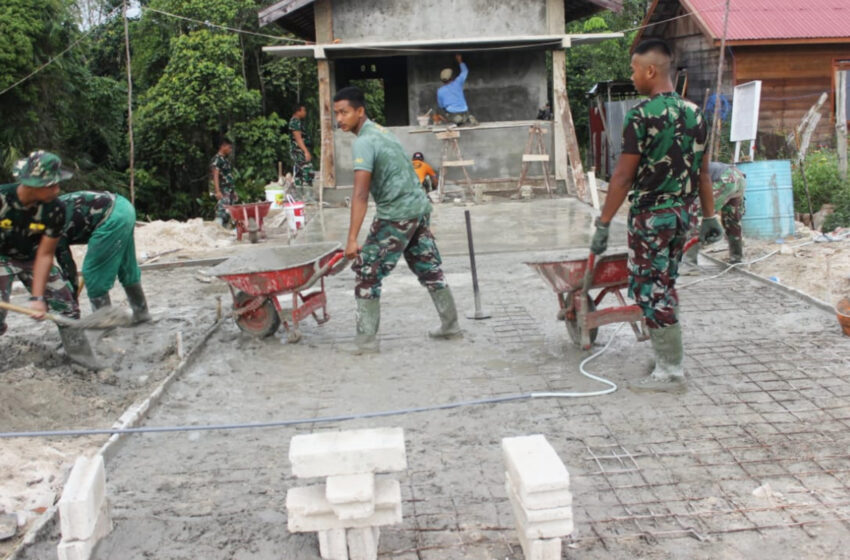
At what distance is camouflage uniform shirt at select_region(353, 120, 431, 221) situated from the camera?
17.1ft

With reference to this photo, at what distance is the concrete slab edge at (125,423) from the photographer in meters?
3.06

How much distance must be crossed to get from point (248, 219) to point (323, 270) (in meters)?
5.90

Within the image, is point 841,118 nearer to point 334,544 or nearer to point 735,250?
point 735,250

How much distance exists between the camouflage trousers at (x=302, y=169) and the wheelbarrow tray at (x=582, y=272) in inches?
381

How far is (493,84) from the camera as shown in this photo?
15.4 meters

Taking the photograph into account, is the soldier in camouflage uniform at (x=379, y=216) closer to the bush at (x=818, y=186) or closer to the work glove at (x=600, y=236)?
the work glove at (x=600, y=236)

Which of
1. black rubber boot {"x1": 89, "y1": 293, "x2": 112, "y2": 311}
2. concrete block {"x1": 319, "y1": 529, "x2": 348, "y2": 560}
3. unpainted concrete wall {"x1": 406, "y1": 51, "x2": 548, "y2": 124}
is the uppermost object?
unpainted concrete wall {"x1": 406, "y1": 51, "x2": 548, "y2": 124}

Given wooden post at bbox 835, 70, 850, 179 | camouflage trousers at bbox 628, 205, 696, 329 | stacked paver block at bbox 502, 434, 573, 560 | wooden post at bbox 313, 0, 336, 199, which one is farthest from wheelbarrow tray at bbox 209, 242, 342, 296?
wooden post at bbox 313, 0, 336, 199

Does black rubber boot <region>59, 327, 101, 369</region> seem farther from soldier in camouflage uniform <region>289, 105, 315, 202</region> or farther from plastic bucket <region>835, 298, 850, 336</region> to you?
soldier in camouflage uniform <region>289, 105, 315, 202</region>

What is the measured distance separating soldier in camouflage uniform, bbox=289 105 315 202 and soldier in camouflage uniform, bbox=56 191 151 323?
7996 millimetres

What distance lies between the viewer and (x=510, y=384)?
4.79 metres

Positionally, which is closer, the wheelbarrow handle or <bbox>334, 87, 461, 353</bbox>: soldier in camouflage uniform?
<bbox>334, 87, 461, 353</bbox>: soldier in camouflage uniform

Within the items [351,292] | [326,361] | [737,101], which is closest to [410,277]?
[351,292]

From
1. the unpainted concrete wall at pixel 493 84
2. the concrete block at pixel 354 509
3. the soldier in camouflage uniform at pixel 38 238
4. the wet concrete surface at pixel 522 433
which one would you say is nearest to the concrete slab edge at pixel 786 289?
the wet concrete surface at pixel 522 433
